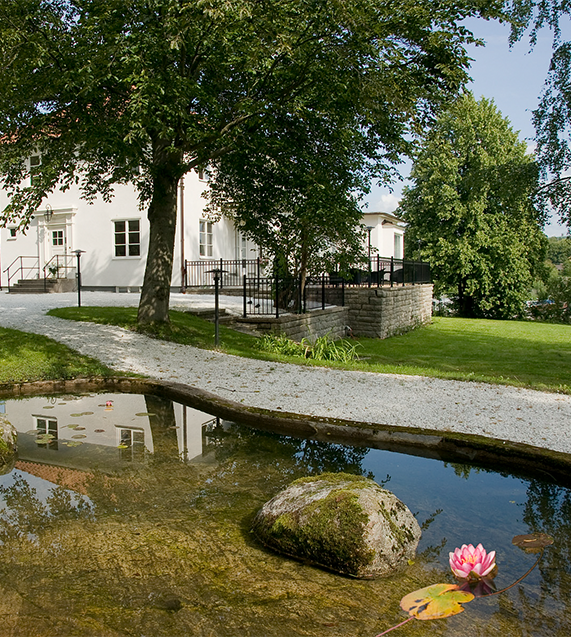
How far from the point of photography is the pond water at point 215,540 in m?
2.74

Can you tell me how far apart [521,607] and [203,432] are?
3826 mm

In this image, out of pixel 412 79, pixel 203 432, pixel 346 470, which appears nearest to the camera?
pixel 346 470

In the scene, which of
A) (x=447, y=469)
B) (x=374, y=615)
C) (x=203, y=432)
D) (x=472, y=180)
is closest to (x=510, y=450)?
(x=447, y=469)

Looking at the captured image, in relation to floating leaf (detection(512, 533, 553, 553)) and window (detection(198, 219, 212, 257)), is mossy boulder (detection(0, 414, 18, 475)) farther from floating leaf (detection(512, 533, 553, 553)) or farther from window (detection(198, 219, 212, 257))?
window (detection(198, 219, 212, 257))

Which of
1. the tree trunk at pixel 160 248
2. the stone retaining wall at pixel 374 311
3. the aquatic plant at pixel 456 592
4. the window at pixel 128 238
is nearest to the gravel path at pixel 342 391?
the tree trunk at pixel 160 248

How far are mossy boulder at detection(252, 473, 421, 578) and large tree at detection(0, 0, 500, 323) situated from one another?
5602 mm

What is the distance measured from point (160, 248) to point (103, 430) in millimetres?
6340

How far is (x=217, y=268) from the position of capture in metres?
21.1

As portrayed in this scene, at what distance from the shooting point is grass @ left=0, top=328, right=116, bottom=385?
26.5ft

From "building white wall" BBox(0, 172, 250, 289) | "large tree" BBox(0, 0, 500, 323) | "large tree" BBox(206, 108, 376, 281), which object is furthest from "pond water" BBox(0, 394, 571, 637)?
"building white wall" BBox(0, 172, 250, 289)

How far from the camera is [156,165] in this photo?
36.7 ft

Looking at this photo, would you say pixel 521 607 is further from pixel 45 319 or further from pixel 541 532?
pixel 45 319

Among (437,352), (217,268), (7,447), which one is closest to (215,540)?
(7,447)

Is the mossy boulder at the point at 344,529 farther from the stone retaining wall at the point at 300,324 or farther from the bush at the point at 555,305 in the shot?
the bush at the point at 555,305
